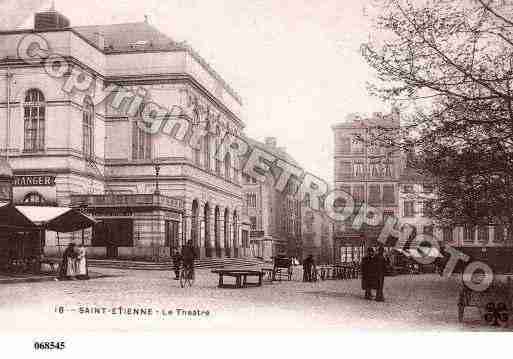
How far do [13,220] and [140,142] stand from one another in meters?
21.0

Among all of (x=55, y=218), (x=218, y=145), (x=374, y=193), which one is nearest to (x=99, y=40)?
(x=218, y=145)

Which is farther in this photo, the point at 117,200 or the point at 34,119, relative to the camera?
the point at 34,119

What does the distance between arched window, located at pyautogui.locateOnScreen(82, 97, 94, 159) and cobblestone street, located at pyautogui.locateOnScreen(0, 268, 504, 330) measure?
1938 centimetres

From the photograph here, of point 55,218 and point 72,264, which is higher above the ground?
point 55,218

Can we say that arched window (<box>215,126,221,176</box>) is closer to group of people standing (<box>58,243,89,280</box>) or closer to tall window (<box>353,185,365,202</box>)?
tall window (<box>353,185,365,202</box>)

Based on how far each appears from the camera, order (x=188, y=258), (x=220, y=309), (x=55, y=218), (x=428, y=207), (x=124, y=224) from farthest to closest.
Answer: (x=124, y=224)
(x=428, y=207)
(x=55, y=218)
(x=188, y=258)
(x=220, y=309)

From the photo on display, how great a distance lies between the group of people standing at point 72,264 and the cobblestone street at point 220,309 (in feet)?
7.78

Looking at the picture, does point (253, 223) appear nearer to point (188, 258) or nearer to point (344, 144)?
point (344, 144)

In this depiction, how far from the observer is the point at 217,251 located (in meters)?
47.6

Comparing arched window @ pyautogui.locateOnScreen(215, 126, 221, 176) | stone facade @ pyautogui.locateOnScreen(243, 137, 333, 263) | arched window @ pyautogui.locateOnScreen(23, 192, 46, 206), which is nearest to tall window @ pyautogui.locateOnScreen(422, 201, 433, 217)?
arched window @ pyautogui.locateOnScreen(23, 192, 46, 206)

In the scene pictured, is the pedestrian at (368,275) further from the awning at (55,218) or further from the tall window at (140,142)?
the tall window at (140,142)

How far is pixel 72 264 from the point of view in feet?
74.0

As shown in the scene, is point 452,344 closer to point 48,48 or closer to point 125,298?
point 125,298

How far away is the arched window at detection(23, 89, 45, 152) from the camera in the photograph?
36.0m
